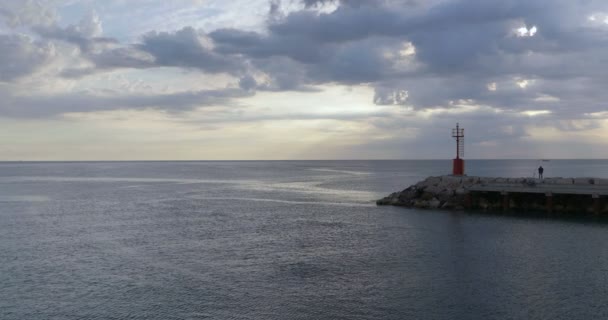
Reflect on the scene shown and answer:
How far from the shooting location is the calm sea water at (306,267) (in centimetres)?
2386

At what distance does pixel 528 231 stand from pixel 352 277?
21.2m

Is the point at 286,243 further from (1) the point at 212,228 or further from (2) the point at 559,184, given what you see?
(2) the point at 559,184

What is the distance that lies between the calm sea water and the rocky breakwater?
3.92m

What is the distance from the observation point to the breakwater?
166 feet

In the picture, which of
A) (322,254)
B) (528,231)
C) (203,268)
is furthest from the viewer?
(528,231)

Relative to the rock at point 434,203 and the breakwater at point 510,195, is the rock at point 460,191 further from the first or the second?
the rock at point 434,203

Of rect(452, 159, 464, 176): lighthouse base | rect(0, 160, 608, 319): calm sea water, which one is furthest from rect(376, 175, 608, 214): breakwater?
rect(0, 160, 608, 319): calm sea water

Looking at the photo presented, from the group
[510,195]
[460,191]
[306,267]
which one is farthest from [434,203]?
[306,267]

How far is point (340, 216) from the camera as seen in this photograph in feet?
184

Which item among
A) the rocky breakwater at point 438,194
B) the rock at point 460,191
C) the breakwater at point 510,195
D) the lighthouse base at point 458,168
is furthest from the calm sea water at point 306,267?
the lighthouse base at point 458,168

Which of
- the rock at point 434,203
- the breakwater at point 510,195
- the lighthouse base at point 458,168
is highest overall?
the lighthouse base at point 458,168

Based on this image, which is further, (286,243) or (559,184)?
(559,184)

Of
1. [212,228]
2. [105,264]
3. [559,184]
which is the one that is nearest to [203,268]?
[105,264]

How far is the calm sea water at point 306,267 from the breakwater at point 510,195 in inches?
184
